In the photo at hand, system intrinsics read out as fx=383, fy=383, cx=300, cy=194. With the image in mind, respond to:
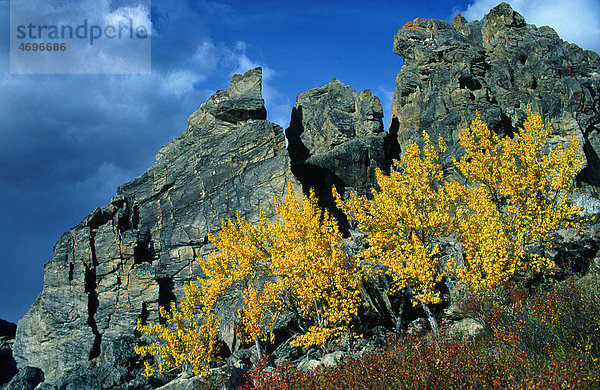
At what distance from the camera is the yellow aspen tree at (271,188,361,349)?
17922mm

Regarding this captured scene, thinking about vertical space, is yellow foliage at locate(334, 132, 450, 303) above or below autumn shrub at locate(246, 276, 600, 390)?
→ above

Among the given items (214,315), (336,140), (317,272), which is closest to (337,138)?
(336,140)

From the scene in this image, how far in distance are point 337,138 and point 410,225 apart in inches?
1470

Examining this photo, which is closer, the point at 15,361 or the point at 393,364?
the point at 393,364

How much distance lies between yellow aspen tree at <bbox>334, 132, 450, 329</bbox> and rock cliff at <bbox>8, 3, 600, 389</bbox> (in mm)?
22934

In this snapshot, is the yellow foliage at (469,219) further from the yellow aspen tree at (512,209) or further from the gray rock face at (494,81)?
the gray rock face at (494,81)

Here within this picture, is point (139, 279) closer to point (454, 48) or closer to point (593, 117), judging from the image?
point (454, 48)

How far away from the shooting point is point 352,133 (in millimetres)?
56312

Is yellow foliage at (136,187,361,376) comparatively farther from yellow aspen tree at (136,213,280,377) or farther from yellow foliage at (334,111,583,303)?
yellow foliage at (334,111,583,303)

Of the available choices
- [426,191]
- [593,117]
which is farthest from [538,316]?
[593,117]

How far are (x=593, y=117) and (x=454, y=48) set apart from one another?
19.4m

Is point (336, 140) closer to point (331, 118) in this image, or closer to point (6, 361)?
point (331, 118)

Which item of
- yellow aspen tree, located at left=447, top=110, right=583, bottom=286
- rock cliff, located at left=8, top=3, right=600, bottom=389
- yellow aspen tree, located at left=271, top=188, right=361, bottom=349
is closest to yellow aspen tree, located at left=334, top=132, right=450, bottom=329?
yellow aspen tree, located at left=447, top=110, right=583, bottom=286

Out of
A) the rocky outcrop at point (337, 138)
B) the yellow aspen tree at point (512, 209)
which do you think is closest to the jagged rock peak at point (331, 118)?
the rocky outcrop at point (337, 138)
